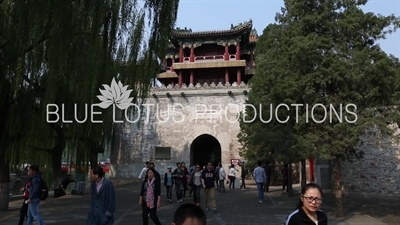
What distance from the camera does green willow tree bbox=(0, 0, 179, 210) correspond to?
6488mm

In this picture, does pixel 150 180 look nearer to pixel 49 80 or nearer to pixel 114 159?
pixel 49 80

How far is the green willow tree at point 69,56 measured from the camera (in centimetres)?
649

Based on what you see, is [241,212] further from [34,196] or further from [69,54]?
[69,54]

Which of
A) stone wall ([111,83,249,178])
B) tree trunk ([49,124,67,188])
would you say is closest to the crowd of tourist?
tree trunk ([49,124,67,188])

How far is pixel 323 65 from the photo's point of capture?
8.78 m

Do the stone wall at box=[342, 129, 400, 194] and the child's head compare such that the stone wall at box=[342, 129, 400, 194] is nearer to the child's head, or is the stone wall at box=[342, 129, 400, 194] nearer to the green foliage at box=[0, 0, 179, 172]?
the green foliage at box=[0, 0, 179, 172]

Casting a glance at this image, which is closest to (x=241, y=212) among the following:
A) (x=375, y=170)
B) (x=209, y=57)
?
(x=375, y=170)

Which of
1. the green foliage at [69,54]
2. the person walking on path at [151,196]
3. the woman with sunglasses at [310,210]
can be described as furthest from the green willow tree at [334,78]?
the woman with sunglasses at [310,210]

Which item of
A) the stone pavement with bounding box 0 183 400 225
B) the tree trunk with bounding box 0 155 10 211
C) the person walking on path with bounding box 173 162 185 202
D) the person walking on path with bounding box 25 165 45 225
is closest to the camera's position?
the person walking on path with bounding box 25 165 45 225

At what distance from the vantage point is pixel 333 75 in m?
8.49

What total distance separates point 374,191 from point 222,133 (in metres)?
11.1

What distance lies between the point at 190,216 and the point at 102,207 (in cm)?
300

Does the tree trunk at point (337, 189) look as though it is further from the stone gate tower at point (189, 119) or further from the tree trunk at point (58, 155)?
the stone gate tower at point (189, 119)

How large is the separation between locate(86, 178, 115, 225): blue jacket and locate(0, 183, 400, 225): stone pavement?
11.5ft
